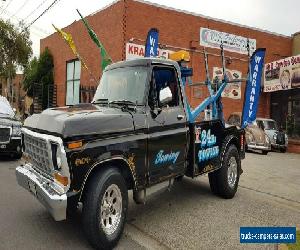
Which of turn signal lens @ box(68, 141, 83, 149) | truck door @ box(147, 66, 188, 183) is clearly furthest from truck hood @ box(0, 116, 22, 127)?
turn signal lens @ box(68, 141, 83, 149)

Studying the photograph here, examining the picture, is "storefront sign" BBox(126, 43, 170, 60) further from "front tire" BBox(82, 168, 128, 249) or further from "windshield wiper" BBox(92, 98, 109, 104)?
"front tire" BBox(82, 168, 128, 249)

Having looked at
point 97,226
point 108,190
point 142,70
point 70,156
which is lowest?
point 97,226

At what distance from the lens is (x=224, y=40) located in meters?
23.9

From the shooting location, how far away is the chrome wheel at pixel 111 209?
4.77 meters

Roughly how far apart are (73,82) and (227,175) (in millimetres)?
20376

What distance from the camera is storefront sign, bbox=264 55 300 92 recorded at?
2116 centimetres

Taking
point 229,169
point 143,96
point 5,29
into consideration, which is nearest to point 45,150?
point 143,96

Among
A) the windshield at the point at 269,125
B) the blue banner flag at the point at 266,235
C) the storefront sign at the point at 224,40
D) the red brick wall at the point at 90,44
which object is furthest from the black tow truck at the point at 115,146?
the storefront sign at the point at 224,40

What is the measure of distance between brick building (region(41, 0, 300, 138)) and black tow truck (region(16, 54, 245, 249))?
10178 millimetres

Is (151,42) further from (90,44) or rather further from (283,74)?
(283,74)

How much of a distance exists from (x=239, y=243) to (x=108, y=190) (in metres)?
2.06

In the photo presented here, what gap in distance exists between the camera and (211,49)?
23.5 metres

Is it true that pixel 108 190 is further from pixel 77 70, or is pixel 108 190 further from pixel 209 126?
pixel 77 70

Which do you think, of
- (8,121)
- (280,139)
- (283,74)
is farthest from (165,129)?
(283,74)
